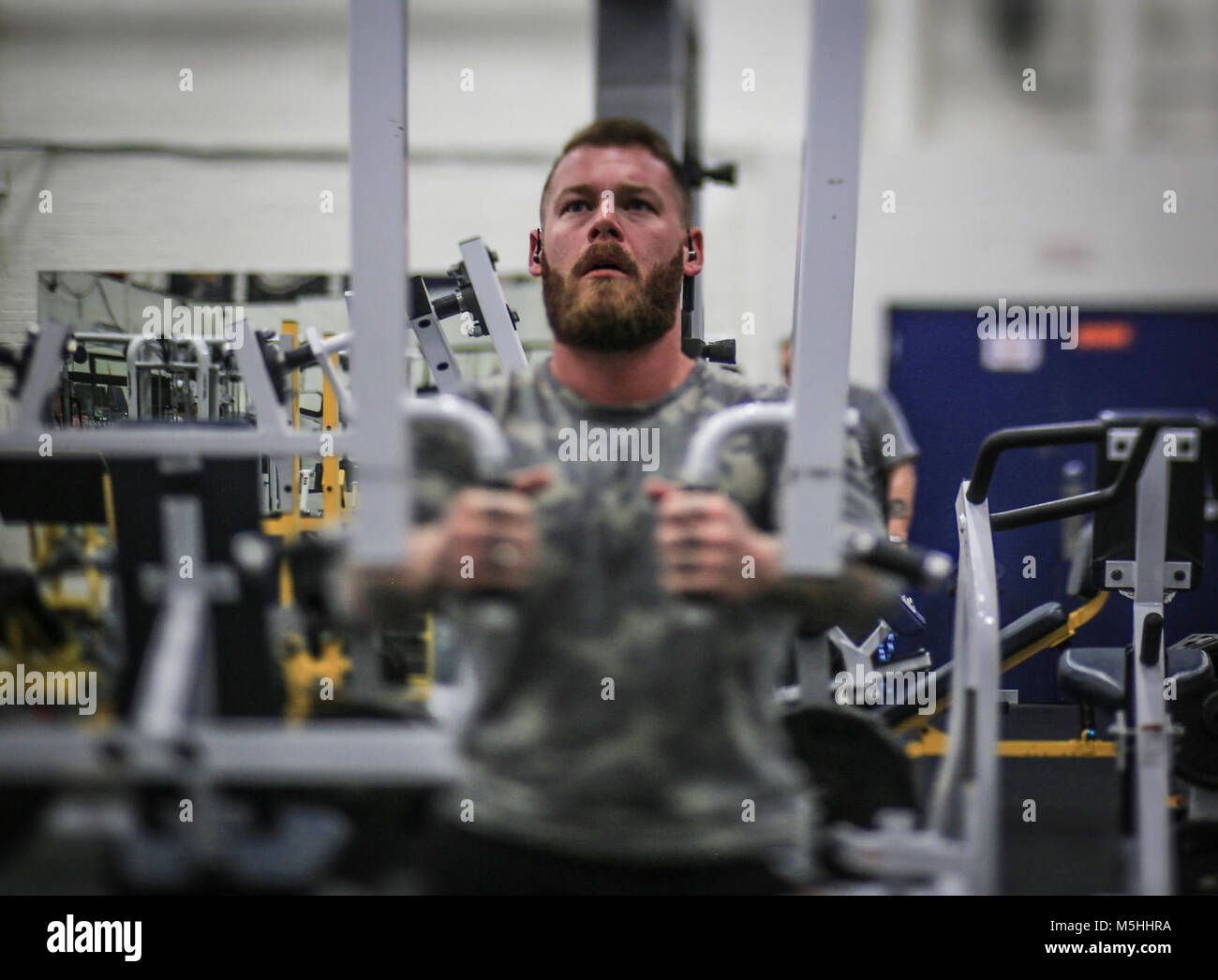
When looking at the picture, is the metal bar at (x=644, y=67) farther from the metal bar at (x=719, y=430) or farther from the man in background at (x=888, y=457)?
Result: the metal bar at (x=719, y=430)

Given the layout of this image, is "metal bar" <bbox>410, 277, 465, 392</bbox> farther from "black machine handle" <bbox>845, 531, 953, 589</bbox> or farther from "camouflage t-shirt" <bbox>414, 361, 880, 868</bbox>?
"black machine handle" <bbox>845, 531, 953, 589</bbox>

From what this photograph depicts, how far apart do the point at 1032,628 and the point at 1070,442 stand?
1.30 meters

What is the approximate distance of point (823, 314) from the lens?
93cm

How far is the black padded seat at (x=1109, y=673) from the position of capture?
247 cm

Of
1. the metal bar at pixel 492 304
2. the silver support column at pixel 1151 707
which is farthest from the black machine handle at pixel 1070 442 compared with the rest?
the metal bar at pixel 492 304

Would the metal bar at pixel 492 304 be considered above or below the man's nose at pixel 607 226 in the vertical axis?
above

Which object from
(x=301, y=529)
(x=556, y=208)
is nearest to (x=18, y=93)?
(x=301, y=529)

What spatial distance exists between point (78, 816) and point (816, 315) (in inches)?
37.3

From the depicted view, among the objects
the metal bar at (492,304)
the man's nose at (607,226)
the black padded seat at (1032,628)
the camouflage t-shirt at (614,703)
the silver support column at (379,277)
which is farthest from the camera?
the black padded seat at (1032,628)

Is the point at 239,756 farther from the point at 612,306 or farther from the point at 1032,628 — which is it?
the point at 1032,628

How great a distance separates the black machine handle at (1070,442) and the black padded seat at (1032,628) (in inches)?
44.7

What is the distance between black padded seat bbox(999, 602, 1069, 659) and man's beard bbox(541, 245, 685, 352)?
2.22m

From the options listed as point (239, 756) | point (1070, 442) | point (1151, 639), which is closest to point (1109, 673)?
point (1151, 639)

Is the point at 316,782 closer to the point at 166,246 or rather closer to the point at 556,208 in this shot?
the point at 556,208
